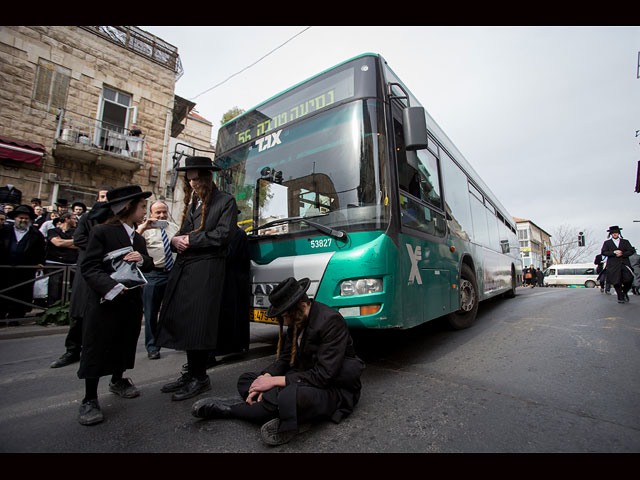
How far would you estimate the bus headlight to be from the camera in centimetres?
280

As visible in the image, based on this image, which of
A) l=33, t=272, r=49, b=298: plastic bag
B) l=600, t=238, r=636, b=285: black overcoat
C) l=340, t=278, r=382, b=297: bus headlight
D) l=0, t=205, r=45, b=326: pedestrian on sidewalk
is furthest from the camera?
l=600, t=238, r=636, b=285: black overcoat

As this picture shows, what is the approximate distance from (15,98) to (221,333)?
13.2 metres

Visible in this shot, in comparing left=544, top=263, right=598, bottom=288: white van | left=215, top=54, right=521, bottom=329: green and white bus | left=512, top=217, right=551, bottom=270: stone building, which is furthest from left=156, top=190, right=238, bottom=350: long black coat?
left=512, top=217, right=551, bottom=270: stone building

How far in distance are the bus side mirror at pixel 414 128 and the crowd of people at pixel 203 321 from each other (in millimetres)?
1828

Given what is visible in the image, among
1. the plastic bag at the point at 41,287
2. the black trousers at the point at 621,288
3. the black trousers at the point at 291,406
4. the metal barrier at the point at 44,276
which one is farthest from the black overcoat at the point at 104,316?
the black trousers at the point at 621,288

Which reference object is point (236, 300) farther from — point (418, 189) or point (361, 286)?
point (418, 189)

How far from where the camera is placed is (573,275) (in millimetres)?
29531

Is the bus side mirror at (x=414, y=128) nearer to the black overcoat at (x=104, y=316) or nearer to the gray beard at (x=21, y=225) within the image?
the black overcoat at (x=104, y=316)

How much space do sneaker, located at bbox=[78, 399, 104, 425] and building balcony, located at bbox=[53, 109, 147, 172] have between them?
40.0ft

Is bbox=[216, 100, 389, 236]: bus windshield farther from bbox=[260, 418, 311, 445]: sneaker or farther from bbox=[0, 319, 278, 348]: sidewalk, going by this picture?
bbox=[0, 319, 278, 348]: sidewalk

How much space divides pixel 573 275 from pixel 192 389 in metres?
36.7

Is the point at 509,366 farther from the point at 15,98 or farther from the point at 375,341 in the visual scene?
the point at 15,98

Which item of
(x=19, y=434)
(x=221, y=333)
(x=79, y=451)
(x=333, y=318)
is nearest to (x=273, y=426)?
(x=333, y=318)

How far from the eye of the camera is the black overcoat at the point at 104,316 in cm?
221
